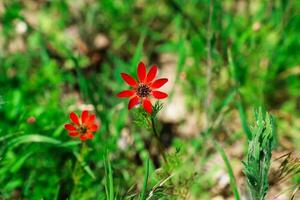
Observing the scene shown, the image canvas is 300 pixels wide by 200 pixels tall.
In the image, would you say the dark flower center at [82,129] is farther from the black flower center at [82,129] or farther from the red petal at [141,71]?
the red petal at [141,71]

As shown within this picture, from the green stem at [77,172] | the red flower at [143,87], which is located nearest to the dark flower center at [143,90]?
the red flower at [143,87]

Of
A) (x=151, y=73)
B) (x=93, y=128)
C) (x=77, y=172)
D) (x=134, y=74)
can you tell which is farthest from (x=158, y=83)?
(x=134, y=74)

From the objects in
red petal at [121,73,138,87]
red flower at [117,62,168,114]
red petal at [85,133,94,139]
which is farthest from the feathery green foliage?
red petal at [85,133,94,139]

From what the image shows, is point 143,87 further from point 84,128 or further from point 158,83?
point 84,128

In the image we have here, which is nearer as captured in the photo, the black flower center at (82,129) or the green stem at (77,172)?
the black flower center at (82,129)

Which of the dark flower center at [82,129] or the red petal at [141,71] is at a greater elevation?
the red petal at [141,71]

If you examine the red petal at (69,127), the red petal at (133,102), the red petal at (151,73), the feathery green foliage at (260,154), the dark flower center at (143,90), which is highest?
the red petal at (151,73)

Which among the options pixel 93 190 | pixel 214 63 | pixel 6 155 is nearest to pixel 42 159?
pixel 6 155
